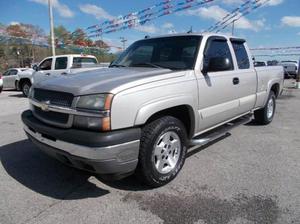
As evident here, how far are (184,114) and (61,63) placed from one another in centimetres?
999

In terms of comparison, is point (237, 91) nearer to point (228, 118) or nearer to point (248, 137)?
point (228, 118)

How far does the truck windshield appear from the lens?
13.0 ft

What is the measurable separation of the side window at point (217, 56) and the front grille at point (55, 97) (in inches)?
76.2

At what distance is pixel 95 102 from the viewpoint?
280cm

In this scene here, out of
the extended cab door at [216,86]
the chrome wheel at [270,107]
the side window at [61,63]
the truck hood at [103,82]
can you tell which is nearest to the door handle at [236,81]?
the extended cab door at [216,86]

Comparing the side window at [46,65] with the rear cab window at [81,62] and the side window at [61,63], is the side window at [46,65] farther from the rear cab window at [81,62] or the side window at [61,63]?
the rear cab window at [81,62]

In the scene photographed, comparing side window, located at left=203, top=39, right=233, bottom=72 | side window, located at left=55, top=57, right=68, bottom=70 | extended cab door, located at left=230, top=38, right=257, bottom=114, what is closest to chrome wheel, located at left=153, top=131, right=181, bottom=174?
side window, located at left=203, top=39, right=233, bottom=72

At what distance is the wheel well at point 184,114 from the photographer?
3.49 m

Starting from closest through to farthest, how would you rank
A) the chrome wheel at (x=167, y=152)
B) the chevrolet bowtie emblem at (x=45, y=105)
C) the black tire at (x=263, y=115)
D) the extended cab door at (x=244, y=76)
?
the chevrolet bowtie emblem at (x=45, y=105)
the chrome wheel at (x=167, y=152)
the extended cab door at (x=244, y=76)
the black tire at (x=263, y=115)

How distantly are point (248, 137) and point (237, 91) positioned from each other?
130 cm

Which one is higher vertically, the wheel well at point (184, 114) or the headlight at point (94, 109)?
the headlight at point (94, 109)

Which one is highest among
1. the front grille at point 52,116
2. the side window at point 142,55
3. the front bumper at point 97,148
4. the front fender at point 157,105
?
the side window at point 142,55

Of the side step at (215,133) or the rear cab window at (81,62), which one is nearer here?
the side step at (215,133)

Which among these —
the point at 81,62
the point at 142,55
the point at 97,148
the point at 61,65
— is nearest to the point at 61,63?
the point at 61,65
